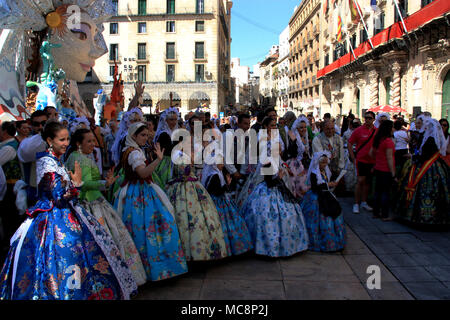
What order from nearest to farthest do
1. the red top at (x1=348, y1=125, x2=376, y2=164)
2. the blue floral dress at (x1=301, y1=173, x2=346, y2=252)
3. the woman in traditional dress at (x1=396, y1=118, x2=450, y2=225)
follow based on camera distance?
1. the blue floral dress at (x1=301, y1=173, x2=346, y2=252)
2. the woman in traditional dress at (x1=396, y1=118, x2=450, y2=225)
3. the red top at (x1=348, y1=125, x2=376, y2=164)

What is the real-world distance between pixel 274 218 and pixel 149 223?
1574 mm

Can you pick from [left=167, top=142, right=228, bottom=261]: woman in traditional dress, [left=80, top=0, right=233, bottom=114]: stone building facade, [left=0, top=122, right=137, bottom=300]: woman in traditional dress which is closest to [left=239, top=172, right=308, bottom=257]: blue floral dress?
[left=167, top=142, right=228, bottom=261]: woman in traditional dress

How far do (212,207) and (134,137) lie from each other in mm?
1175

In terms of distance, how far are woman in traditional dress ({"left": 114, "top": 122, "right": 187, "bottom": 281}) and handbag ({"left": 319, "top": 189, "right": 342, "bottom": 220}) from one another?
6.61ft

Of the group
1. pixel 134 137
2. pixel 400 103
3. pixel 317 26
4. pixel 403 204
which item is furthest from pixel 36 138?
pixel 317 26

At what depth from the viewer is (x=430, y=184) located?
5426 mm

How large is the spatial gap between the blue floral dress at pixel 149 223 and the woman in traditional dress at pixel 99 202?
0.13 m

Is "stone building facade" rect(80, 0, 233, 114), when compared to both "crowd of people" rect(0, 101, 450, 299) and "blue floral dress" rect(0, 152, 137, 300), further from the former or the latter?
"blue floral dress" rect(0, 152, 137, 300)

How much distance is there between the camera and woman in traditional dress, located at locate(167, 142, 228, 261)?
387 centimetres

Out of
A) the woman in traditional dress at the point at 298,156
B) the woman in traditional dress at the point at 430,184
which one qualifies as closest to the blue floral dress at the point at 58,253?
the woman in traditional dress at the point at 298,156

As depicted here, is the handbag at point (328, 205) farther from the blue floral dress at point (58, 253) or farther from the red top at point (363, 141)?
the blue floral dress at point (58, 253)

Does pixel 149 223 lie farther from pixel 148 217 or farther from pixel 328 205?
pixel 328 205

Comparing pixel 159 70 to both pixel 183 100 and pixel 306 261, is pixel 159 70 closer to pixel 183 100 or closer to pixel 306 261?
pixel 183 100

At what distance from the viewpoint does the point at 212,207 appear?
4098mm
